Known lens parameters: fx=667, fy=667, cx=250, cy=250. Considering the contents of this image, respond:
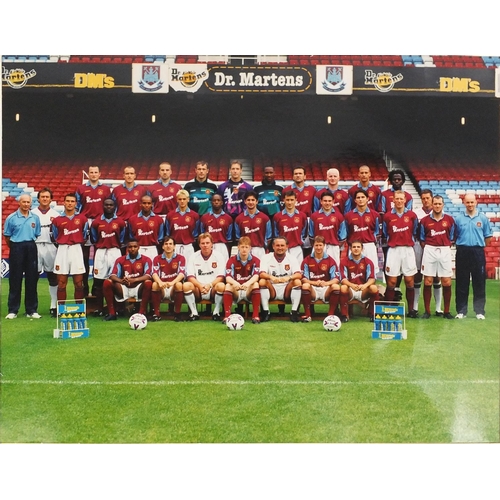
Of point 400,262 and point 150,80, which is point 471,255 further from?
point 150,80

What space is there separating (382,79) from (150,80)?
163 centimetres

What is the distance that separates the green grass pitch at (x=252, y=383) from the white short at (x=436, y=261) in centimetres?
47

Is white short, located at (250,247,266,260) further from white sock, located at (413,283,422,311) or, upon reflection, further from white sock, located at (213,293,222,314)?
white sock, located at (413,283,422,311)

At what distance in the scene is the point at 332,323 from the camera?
16.4 ft

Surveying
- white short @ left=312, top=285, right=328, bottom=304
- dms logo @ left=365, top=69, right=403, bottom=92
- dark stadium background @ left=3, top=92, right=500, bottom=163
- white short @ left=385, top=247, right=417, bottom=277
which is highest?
dms logo @ left=365, top=69, right=403, bottom=92

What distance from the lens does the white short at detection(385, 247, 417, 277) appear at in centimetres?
520

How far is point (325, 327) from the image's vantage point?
501 centimetres

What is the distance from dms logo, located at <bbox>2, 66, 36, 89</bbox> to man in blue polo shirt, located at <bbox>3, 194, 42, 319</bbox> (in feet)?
2.56

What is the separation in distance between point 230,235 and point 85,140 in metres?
1.31

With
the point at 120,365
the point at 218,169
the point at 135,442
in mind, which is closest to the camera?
the point at 135,442

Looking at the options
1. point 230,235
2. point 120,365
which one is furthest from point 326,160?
point 120,365

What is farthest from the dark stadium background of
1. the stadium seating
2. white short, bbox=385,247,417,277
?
white short, bbox=385,247,417,277

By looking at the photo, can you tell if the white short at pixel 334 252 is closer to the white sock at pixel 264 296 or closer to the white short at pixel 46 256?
the white sock at pixel 264 296

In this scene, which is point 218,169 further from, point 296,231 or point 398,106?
point 398,106
